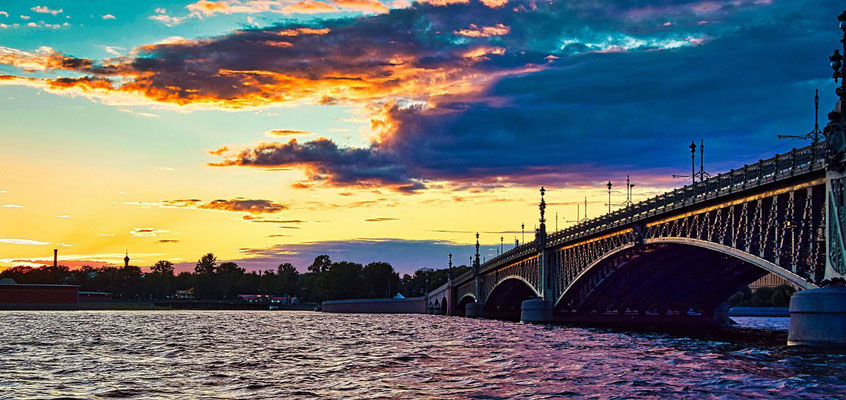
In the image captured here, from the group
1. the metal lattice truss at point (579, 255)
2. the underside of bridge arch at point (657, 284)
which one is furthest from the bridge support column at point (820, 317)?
the metal lattice truss at point (579, 255)

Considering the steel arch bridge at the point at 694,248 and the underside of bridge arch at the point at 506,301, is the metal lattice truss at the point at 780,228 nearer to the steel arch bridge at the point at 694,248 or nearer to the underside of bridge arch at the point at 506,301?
the steel arch bridge at the point at 694,248

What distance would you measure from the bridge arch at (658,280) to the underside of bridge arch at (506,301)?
1518 inches

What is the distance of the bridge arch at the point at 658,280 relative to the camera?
259ft

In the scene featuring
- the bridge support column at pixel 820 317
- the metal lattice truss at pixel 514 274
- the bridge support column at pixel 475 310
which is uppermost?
the metal lattice truss at pixel 514 274

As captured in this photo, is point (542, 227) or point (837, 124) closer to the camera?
point (837, 124)

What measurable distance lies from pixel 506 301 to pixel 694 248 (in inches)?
3048

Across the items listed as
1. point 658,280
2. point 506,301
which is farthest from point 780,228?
point 506,301

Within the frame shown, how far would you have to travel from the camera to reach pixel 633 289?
9712 centimetres

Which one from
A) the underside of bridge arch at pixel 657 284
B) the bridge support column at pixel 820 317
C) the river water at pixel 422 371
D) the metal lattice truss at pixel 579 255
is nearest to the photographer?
the river water at pixel 422 371

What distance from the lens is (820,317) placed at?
42.0 m

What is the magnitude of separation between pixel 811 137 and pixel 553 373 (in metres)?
24.3

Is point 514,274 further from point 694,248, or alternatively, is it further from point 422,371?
point 422,371

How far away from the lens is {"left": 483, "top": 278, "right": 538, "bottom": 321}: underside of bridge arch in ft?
470

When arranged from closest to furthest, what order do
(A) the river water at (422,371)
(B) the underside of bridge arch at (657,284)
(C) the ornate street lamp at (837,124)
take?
(A) the river water at (422,371), (C) the ornate street lamp at (837,124), (B) the underside of bridge arch at (657,284)
